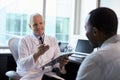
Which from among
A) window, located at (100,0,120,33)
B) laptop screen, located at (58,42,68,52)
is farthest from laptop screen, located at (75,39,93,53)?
window, located at (100,0,120,33)

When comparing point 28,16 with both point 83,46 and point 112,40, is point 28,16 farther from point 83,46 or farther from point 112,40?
point 112,40

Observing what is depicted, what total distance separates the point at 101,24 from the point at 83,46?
2296mm

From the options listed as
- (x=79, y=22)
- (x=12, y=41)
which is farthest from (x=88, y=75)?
(x=79, y=22)

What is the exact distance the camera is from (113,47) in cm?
108

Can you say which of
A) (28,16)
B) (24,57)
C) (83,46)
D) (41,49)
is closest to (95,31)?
(41,49)

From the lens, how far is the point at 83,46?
11.2 ft

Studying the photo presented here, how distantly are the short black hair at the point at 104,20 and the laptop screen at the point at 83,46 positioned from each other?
216cm

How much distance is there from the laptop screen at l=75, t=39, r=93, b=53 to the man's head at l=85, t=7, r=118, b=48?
2.15 m

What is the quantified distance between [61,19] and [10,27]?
36.8 inches

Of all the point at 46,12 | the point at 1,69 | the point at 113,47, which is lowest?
the point at 1,69

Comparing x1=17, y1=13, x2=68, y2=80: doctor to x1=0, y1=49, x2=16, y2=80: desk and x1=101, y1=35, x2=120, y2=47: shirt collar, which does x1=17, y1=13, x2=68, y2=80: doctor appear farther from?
x1=101, y1=35, x2=120, y2=47: shirt collar

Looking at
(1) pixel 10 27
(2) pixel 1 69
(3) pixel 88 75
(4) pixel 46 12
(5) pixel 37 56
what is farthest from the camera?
(4) pixel 46 12

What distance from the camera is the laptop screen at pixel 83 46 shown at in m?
3.32

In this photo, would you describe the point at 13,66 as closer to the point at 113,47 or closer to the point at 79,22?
the point at 79,22
